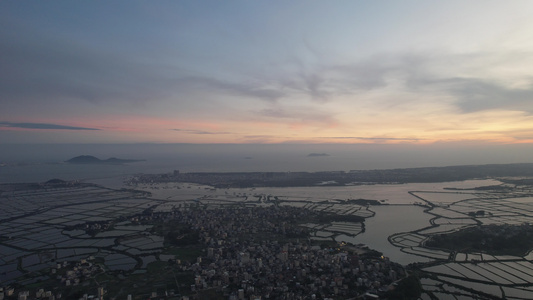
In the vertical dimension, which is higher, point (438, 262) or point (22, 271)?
point (438, 262)

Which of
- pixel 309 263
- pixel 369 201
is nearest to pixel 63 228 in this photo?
pixel 309 263

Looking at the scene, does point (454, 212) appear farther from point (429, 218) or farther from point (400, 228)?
point (400, 228)

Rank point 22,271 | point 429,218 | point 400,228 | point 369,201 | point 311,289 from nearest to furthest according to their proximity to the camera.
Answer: point 311,289 → point 22,271 → point 400,228 → point 429,218 → point 369,201

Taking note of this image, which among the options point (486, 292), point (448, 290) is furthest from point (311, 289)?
point (486, 292)

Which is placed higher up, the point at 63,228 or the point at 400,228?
the point at 400,228

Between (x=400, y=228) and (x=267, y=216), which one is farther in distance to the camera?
(x=267, y=216)

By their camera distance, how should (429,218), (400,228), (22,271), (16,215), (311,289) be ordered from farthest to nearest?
1. (16,215)
2. (429,218)
3. (400,228)
4. (22,271)
5. (311,289)

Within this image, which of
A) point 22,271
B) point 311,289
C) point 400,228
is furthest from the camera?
point 400,228

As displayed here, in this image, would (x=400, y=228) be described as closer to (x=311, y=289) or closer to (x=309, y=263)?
(x=309, y=263)

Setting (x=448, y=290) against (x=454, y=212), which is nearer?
(x=448, y=290)
